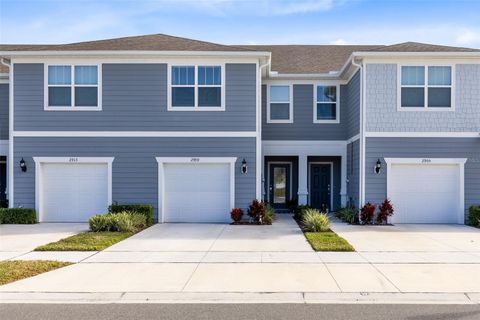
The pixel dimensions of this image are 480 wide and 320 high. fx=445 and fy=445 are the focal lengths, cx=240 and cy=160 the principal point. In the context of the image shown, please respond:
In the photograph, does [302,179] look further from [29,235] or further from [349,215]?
[29,235]

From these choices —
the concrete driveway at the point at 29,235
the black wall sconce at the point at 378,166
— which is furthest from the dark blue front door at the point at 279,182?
the concrete driveway at the point at 29,235

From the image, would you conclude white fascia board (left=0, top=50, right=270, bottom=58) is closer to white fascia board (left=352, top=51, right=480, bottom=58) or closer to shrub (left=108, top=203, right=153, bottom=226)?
white fascia board (left=352, top=51, right=480, bottom=58)

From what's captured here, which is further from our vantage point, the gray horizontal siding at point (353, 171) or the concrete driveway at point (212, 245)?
the gray horizontal siding at point (353, 171)

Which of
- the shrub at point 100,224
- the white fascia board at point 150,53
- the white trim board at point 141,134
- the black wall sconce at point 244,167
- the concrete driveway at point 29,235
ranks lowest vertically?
the concrete driveway at point 29,235

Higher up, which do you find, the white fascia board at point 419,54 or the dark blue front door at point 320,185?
the white fascia board at point 419,54

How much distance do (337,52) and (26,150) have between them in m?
14.0

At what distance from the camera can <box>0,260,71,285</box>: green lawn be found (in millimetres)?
7441

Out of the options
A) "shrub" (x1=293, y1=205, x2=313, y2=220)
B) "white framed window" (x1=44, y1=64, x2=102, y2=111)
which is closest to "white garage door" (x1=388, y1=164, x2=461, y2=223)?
"shrub" (x1=293, y1=205, x2=313, y2=220)

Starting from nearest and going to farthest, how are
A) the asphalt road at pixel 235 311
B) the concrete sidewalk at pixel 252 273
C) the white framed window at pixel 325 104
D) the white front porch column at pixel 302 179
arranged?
1. the asphalt road at pixel 235 311
2. the concrete sidewalk at pixel 252 273
3. the white framed window at pixel 325 104
4. the white front porch column at pixel 302 179

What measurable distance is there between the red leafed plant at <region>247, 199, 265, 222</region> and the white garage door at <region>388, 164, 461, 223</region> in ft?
14.8

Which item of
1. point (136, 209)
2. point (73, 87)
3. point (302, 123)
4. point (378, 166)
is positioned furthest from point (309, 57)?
point (136, 209)

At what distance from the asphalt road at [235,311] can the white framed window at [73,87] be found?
10.3m

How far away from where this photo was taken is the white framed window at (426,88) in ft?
48.9

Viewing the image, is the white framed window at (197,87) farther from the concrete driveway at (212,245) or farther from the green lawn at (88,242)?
the green lawn at (88,242)
